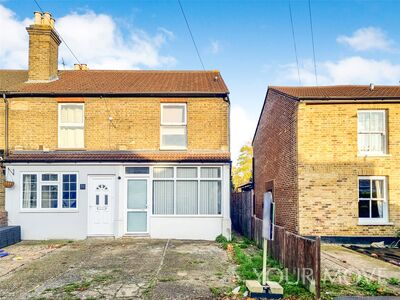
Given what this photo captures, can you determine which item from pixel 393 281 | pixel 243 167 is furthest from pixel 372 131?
pixel 243 167

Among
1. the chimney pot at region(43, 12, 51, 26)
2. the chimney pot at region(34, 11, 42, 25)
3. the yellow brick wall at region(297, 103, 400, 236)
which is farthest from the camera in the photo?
the chimney pot at region(43, 12, 51, 26)

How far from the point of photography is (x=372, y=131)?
13602mm

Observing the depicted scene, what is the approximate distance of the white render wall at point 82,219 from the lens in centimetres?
1397

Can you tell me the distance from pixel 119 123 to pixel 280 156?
281 inches

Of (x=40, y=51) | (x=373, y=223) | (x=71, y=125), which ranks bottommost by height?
(x=373, y=223)

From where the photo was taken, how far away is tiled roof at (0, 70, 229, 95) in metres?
14.8

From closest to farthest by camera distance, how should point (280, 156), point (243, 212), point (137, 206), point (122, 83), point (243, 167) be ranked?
point (137, 206)
point (280, 156)
point (122, 83)
point (243, 212)
point (243, 167)

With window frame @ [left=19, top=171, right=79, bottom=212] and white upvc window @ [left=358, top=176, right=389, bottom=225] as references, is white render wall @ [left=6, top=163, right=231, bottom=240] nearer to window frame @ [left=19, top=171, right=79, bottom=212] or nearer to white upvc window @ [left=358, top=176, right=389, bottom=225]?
window frame @ [left=19, top=171, right=79, bottom=212]

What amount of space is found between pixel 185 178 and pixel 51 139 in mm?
5798

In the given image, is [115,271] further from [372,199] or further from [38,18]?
[38,18]

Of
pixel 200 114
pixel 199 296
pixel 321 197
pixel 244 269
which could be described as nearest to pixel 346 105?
pixel 321 197

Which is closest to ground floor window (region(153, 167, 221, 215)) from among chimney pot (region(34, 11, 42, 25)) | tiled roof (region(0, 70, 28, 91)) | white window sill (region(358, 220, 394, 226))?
white window sill (region(358, 220, 394, 226))

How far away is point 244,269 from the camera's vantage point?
8.78 metres

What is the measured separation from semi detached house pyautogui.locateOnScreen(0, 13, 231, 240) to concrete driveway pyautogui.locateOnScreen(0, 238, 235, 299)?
4.13 ft
